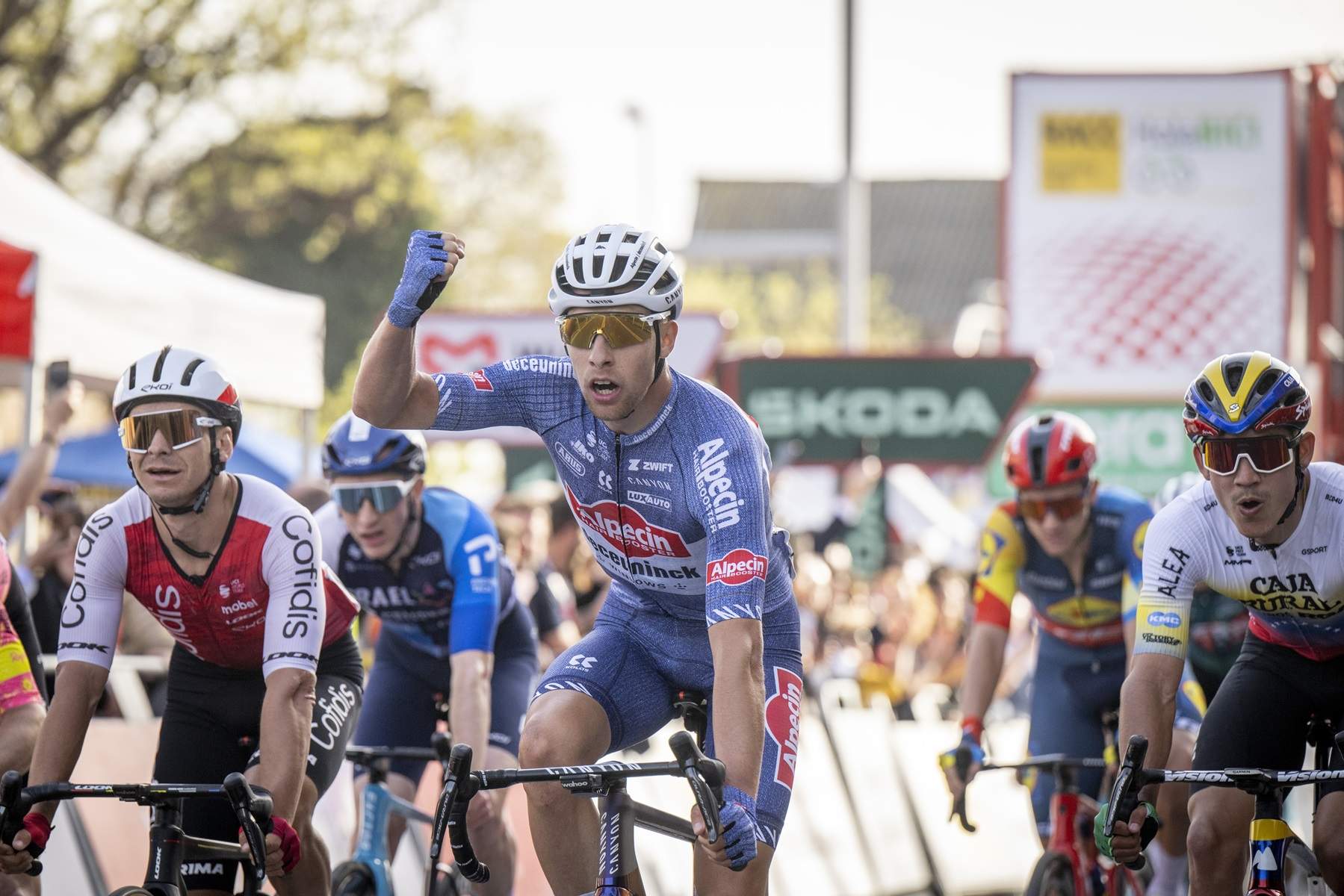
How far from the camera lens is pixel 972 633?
8.06 meters

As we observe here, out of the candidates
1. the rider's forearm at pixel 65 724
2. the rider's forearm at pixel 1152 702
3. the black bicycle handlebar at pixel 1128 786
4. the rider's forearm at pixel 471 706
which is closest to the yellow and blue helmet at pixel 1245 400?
the rider's forearm at pixel 1152 702

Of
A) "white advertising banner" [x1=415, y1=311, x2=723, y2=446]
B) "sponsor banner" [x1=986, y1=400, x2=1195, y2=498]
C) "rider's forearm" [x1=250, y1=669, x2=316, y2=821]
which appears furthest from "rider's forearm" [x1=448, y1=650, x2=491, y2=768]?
"sponsor banner" [x1=986, y1=400, x2=1195, y2=498]

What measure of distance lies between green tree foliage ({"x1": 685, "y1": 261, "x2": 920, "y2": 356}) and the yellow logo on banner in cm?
3787

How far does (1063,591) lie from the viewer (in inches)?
326

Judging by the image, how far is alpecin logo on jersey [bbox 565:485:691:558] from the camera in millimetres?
5219

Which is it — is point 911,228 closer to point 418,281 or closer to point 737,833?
point 418,281

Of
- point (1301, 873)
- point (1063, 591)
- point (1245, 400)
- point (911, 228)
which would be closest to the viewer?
point (1301, 873)

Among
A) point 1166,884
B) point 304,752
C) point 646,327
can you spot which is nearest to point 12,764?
point 304,752

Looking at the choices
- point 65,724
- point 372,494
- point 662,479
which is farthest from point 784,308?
point 662,479

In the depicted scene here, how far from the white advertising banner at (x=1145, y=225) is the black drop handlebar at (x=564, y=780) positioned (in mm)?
22206

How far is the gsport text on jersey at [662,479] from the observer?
4.93m

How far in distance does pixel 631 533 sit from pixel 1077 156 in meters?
22.5

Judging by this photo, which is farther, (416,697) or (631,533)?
(416,697)

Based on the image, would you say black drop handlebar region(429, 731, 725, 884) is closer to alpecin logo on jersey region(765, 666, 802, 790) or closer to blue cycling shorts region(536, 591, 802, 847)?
blue cycling shorts region(536, 591, 802, 847)
